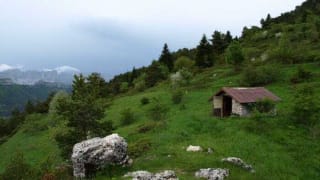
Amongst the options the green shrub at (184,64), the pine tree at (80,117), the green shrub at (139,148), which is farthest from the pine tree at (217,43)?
the pine tree at (80,117)

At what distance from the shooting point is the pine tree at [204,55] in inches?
4530

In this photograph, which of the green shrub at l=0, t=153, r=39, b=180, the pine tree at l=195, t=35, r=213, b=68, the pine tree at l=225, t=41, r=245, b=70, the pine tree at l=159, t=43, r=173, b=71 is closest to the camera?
the green shrub at l=0, t=153, r=39, b=180

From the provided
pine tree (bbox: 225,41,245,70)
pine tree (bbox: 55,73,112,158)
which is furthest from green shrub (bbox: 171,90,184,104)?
pine tree (bbox: 55,73,112,158)

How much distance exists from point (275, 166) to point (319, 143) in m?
9.35

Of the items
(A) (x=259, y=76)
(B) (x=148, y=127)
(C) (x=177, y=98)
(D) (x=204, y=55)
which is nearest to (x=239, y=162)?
(B) (x=148, y=127)

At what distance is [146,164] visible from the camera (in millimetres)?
35344

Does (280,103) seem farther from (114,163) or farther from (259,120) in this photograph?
(114,163)

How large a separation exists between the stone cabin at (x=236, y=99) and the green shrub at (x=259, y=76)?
16.7 m

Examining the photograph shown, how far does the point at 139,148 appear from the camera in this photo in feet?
137

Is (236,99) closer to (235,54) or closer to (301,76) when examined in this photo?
(301,76)

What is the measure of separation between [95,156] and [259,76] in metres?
49.0

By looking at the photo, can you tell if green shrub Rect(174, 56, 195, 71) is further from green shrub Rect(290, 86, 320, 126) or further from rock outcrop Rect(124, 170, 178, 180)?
rock outcrop Rect(124, 170, 178, 180)

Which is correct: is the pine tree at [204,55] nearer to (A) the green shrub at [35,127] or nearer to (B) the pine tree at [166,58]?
(B) the pine tree at [166,58]

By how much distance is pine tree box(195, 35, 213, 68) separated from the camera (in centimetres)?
11506
